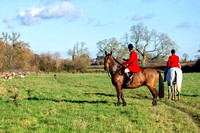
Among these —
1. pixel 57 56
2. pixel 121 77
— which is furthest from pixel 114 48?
pixel 121 77

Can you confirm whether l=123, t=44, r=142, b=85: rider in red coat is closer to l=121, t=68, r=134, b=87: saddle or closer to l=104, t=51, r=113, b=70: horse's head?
l=121, t=68, r=134, b=87: saddle

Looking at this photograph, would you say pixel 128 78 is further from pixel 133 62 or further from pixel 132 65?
pixel 133 62

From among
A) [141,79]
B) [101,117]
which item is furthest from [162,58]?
[101,117]

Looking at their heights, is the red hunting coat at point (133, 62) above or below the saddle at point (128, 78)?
above

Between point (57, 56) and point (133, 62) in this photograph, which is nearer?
point (133, 62)

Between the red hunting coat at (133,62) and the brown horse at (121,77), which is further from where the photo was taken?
the brown horse at (121,77)

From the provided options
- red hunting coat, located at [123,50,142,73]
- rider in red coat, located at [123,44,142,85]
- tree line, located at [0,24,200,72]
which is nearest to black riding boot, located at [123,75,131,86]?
rider in red coat, located at [123,44,142,85]

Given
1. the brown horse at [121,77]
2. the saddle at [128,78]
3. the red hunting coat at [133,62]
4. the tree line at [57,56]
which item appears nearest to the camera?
the red hunting coat at [133,62]

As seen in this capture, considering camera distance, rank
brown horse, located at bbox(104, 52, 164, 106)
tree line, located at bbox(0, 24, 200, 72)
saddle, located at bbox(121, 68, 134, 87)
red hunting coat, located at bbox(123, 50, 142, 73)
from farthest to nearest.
Result: tree line, located at bbox(0, 24, 200, 72) → brown horse, located at bbox(104, 52, 164, 106) → saddle, located at bbox(121, 68, 134, 87) → red hunting coat, located at bbox(123, 50, 142, 73)

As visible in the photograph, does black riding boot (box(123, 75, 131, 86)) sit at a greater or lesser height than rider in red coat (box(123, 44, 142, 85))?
lesser

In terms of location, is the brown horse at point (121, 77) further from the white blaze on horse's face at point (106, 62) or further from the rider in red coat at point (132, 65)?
the rider in red coat at point (132, 65)

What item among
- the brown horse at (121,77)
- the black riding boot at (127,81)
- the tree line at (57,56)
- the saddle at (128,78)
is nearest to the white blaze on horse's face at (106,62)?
the brown horse at (121,77)

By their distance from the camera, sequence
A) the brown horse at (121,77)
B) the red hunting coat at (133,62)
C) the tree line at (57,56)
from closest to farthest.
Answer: the red hunting coat at (133,62) < the brown horse at (121,77) < the tree line at (57,56)

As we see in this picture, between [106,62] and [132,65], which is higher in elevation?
[106,62]
